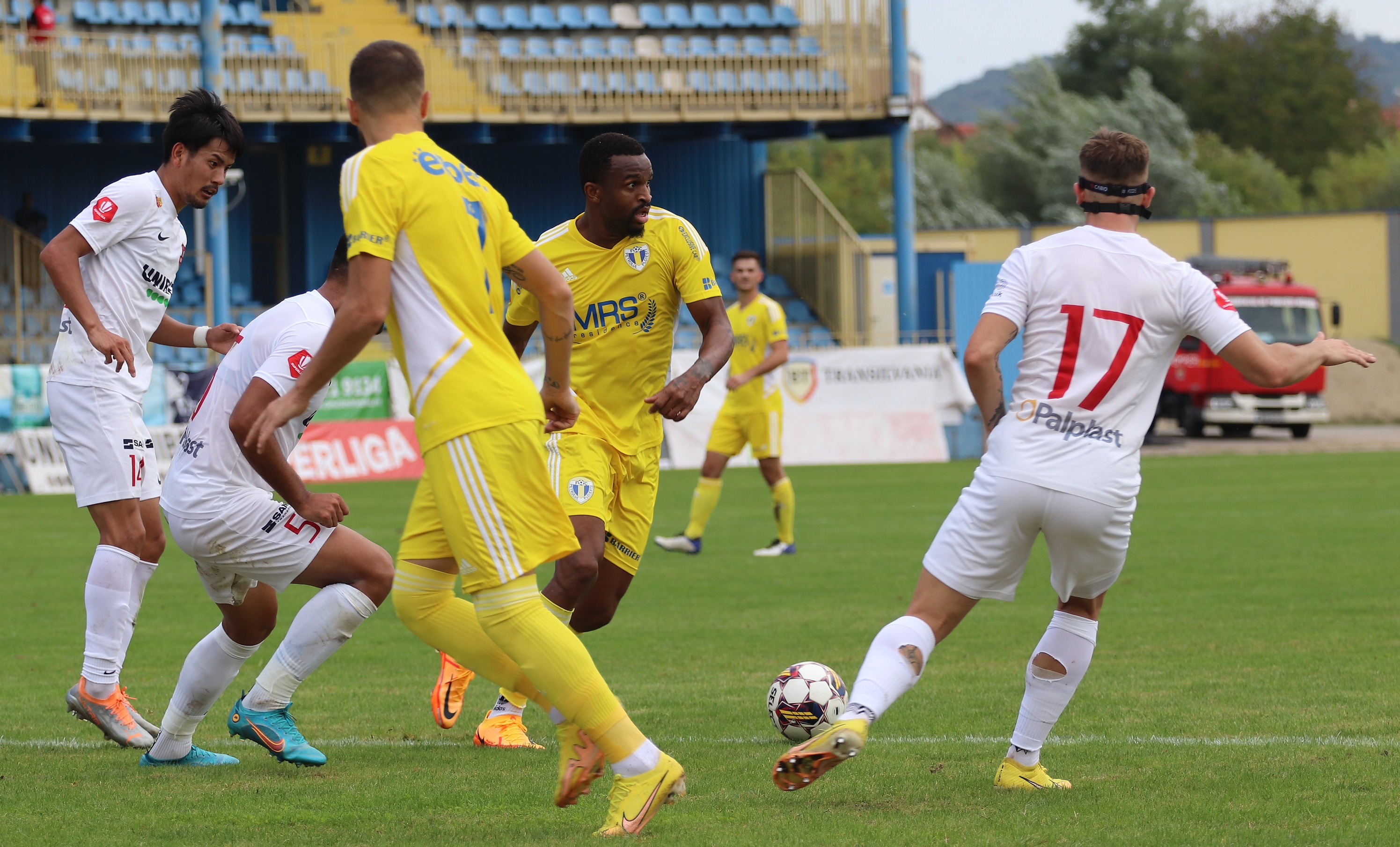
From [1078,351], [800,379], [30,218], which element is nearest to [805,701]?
[1078,351]

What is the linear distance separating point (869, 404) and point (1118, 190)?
62.7ft

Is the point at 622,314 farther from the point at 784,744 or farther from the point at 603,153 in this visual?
the point at 784,744

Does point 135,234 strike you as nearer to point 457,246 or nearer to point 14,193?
point 457,246

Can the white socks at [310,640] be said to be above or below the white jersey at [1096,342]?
below

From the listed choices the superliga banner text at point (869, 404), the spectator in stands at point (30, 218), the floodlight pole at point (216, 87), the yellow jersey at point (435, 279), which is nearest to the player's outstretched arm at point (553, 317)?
the yellow jersey at point (435, 279)

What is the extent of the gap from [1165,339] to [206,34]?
24569mm

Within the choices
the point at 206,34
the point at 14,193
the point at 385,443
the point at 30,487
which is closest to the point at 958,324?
the point at 385,443

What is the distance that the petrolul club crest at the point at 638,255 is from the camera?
6.00m

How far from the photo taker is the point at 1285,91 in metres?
75.8

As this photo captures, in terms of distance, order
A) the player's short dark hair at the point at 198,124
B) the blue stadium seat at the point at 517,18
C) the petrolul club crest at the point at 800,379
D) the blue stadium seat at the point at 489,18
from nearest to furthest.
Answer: the player's short dark hair at the point at 198,124 < the petrolul club crest at the point at 800,379 < the blue stadium seat at the point at 489,18 < the blue stadium seat at the point at 517,18

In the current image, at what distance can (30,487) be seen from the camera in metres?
20.0

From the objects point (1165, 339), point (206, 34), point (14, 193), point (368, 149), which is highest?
point (206, 34)

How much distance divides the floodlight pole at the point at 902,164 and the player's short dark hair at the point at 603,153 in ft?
75.6

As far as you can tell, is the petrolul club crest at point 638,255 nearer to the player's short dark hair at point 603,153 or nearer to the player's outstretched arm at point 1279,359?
the player's short dark hair at point 603,153
